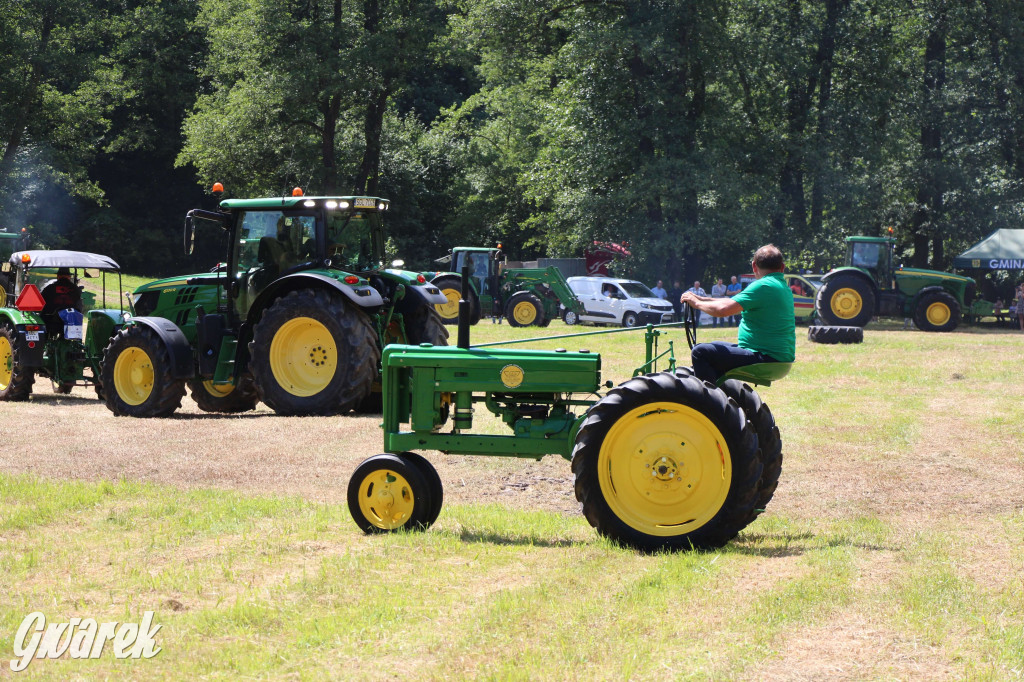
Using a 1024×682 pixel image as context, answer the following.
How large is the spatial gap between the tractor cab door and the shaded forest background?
812 inches

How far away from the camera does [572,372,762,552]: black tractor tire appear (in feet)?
21.9

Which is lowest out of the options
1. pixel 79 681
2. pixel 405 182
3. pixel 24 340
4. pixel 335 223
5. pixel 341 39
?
pixel 79 681

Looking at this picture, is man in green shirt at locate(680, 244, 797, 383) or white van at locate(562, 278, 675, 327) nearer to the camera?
man in green shirt at locate(680, 244, 797, 383)

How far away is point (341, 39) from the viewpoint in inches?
1449

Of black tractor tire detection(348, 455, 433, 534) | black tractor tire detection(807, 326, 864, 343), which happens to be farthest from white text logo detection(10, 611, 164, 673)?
black tractor tire detection(807, 326, 864, 343)

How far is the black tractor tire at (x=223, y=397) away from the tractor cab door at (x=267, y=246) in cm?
124

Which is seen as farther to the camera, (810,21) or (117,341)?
(810,21)

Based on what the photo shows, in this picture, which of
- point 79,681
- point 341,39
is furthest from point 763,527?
point 341,39

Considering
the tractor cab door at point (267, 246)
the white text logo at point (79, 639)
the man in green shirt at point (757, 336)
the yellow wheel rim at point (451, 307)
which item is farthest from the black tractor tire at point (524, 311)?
the white text logo at point (79, 639)

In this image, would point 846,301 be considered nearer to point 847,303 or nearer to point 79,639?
point 847,303

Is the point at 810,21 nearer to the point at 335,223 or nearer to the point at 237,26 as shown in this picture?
the point at 237,26

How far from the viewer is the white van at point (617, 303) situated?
31.8 metres

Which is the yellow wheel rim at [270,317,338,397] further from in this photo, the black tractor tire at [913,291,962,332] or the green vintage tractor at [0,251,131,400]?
the black tractor tire at [913,291,962,332]

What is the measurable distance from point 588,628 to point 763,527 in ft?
9.01
